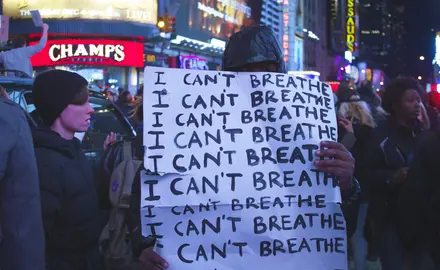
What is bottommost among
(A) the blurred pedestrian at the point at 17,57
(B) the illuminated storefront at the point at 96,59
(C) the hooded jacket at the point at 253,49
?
(C) the hooded jacket at the point at 253,49

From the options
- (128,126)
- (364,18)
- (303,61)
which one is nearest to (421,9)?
(364,18)

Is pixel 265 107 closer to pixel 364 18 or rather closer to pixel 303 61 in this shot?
pixel 303 61

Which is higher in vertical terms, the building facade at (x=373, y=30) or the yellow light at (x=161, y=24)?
the building facade at (x=373, y=30)

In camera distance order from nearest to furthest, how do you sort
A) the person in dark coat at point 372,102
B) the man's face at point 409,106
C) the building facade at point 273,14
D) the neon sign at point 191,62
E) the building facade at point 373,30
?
the man's face at point 409,106 < the person in dark coat at point 372,102 < the neon sign at point 191,62 < the building facade at point 273,14 < the building facade at point 373,30

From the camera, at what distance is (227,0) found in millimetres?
41344

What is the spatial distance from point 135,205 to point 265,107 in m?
0.68

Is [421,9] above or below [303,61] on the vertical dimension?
above

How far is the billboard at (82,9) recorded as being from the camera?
95.1 feet

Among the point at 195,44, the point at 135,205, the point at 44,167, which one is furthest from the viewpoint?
the point at 195,44

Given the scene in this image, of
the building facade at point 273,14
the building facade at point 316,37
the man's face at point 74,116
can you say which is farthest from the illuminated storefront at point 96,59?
the building facade at point 316,37

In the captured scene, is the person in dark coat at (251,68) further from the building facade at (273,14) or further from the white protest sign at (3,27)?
the building facade at (273,14)

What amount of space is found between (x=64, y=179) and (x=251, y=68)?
1.02 metres

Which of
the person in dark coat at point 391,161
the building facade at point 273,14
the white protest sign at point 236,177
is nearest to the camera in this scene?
Answer: the white protest sign at point 236,177

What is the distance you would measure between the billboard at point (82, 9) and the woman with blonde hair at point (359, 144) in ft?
77.0
